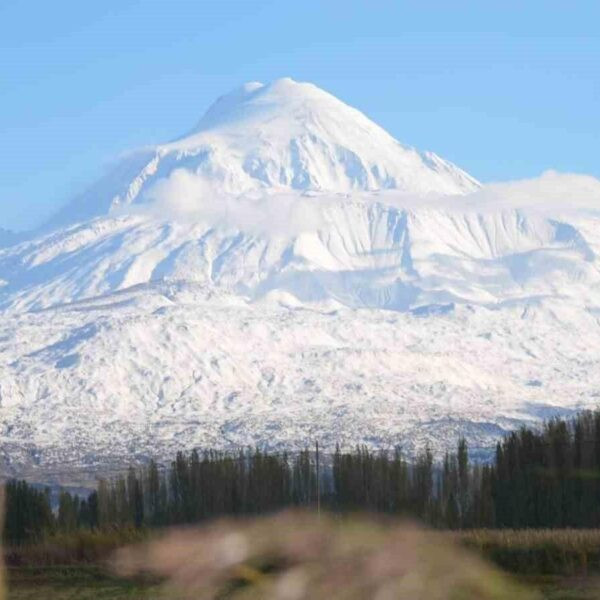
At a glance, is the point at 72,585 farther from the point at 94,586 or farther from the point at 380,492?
the point at 380,492

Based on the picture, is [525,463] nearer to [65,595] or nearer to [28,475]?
[65,595]

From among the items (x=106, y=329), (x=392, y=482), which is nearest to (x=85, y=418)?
(x=106, y=329)

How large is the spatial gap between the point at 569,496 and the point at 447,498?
1164 cm

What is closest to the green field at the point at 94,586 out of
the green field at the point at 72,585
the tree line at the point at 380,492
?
the green field at the point at 72,585

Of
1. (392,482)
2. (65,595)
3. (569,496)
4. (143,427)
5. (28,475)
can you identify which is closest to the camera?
(65,595)

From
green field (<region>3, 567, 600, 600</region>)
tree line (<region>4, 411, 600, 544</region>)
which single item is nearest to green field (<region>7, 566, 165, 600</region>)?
green field (<region>3, 567, 600, 600</region>)

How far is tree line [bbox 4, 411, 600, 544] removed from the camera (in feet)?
154

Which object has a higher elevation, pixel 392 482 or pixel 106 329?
pixel 106 329

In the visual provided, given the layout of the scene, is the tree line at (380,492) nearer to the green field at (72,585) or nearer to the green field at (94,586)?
the green field at (72,585)

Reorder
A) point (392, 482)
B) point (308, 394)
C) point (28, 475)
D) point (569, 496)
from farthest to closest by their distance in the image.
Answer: point (308, 394)
point (28, 475)
point (392, 482)
point (569, 496)

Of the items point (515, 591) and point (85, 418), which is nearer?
point (515, 591)

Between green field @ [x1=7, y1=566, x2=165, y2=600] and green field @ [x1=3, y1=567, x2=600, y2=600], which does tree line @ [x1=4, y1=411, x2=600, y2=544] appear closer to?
green field @ [x1=7, y1=566, x2=165, y2=600]

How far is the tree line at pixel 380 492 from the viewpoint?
4694 cm

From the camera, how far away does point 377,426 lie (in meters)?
165
